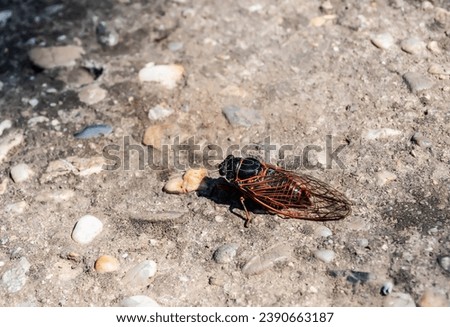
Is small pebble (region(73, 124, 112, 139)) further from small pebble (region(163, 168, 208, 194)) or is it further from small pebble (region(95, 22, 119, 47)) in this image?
small pebble (region(95, 22, 119, 47))

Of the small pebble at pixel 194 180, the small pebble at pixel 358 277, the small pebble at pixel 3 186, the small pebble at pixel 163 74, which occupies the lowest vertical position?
the small pebble at pixel 3 186

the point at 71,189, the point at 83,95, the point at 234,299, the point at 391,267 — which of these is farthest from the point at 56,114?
the point at 391,267

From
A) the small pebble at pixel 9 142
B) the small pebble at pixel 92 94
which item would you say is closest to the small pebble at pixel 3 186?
the small pebble at pixel 9 142

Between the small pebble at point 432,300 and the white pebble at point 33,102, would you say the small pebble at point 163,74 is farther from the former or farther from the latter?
the small pebble at point 432,300

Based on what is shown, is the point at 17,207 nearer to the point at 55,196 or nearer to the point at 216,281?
the point at 55,196

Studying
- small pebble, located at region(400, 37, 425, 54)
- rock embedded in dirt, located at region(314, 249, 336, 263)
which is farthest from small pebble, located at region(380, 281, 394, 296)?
small pebble, located at region(400, 37, 425, 54)

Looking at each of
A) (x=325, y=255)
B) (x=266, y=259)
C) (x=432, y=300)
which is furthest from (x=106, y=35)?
(x=432, y=300)

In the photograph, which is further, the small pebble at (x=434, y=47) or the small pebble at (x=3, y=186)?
the small pebble at (x=434, y=47)

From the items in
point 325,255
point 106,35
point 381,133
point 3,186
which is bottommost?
point 3,186
